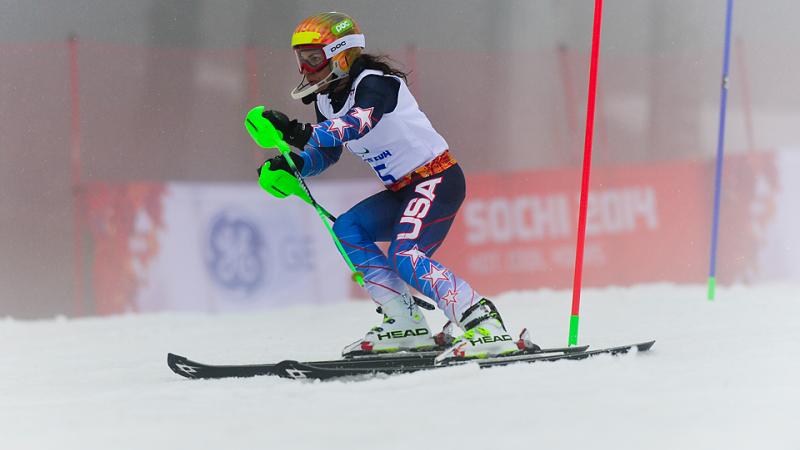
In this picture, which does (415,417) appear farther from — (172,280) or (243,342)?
(172,280)

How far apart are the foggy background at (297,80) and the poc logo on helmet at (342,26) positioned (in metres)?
3.55

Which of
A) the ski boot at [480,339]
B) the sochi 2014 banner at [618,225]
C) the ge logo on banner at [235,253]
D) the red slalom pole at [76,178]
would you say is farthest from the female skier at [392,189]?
the sochi 2014 banner at [618,225]

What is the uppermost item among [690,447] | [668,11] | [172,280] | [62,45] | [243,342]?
[668,11]

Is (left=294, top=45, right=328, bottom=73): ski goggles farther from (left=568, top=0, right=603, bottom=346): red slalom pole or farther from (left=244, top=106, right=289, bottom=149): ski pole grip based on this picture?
(left=568, top=0, right=603, bottom=346): red slalom pole

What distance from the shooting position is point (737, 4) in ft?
29.4

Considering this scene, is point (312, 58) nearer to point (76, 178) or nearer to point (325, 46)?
point (325, 46)

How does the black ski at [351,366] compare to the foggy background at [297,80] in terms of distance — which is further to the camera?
the foggy background at [297,80]

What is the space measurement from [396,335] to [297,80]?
397 centimetres

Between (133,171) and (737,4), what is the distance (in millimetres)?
5442

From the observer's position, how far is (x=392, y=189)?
4.16 meters

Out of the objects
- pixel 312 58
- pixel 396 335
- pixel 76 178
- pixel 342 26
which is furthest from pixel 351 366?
pixel 76 178

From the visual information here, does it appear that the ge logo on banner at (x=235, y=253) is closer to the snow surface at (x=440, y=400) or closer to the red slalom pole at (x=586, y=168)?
the snow surface at (x=440, y=400)

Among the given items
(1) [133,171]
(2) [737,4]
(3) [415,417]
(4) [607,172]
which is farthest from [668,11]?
(3) [415,417]

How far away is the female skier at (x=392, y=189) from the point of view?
3811 millimetres
